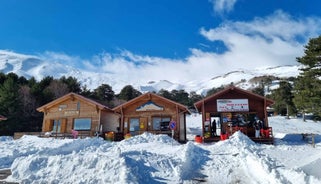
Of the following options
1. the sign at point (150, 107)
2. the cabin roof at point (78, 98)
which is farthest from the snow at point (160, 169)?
the cabin roof at point (78, 98)

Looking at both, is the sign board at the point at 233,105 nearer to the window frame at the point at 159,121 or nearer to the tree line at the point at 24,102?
the window frame at the point at 159,121

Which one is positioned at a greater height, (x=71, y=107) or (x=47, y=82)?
(x=47, y=82)

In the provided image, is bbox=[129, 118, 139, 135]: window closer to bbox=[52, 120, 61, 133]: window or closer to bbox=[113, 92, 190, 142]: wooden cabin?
bbox=[113, 92, 190, 142]: wooden cabin

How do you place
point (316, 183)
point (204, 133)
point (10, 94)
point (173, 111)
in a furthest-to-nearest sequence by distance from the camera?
point (10, 94) → point (173, 111) → point (204, 133) → point (316, 183)

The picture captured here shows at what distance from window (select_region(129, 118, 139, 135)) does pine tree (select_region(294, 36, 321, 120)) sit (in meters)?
15.3

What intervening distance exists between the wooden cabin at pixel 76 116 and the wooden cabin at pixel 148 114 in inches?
90.4

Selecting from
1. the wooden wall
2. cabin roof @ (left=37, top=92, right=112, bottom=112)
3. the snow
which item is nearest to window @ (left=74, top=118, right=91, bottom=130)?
the wooden wall

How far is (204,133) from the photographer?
19.9 metres

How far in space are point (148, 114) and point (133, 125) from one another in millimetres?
1613

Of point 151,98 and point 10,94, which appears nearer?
point 151,98

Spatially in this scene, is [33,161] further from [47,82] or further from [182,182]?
[47,82]

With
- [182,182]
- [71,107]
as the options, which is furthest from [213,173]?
[71,107]

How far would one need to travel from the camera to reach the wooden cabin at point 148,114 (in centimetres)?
2258

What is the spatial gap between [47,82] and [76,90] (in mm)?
4740
